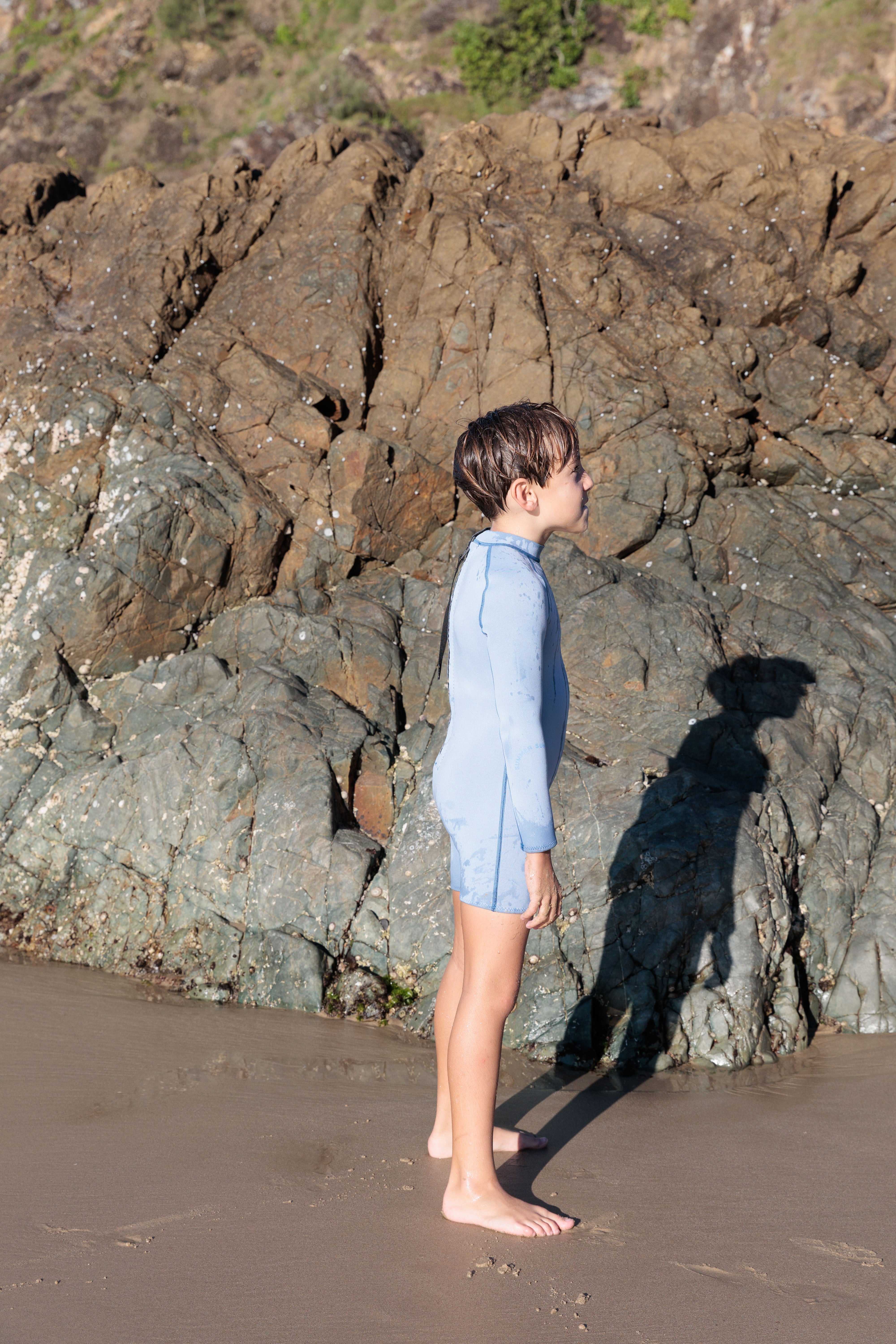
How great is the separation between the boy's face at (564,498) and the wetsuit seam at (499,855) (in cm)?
74

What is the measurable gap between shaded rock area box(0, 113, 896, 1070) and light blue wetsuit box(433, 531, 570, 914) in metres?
1.98

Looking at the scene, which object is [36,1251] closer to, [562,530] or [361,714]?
[562,530]

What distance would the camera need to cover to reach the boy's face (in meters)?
2.67

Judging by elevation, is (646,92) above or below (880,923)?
above

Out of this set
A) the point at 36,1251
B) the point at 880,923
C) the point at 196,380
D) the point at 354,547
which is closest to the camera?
the point at 36,1251

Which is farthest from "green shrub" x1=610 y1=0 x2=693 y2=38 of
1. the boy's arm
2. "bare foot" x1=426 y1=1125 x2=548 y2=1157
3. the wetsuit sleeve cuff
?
"bare foot" x1=426 y1=1125 x2=548 y2=1157

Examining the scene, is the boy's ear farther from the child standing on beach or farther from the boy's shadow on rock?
the boy's shadow on rock

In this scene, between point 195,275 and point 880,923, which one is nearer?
point 880,923

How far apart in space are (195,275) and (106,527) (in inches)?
127

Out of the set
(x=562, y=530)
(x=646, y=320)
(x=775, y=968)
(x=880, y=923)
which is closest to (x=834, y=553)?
(x=646, y=320)

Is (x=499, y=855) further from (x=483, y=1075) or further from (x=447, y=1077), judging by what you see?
(x=447, y=1077)

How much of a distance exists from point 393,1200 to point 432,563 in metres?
5.02

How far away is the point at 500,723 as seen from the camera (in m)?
2.48

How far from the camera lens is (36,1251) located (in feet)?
6.70
